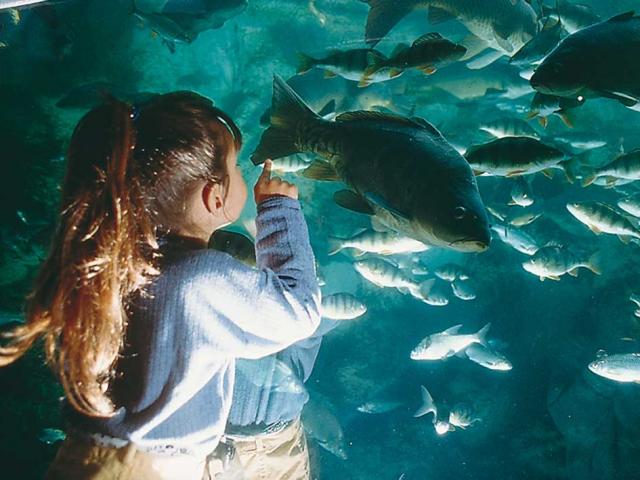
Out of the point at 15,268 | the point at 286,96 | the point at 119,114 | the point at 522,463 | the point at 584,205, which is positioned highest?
the point at 119,114

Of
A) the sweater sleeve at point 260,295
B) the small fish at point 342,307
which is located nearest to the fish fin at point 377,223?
the sweater sleeve at point 260,295

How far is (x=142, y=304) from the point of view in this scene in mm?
1521

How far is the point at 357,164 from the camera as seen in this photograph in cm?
246

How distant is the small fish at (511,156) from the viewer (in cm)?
345

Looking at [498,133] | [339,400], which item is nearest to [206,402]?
[498,133]

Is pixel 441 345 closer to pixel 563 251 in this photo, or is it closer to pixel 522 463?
pixel 563 251

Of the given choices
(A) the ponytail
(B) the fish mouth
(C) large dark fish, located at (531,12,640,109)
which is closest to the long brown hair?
(A) the ponytail

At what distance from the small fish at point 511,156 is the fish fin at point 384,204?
Answer: 1.49 m

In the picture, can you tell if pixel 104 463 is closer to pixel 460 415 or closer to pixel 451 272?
pixel 451 272

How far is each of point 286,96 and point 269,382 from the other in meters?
2.59

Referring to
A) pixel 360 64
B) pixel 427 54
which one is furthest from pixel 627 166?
pixel 360 64

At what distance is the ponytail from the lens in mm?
1441

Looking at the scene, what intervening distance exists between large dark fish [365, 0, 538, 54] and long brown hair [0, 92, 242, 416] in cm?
528

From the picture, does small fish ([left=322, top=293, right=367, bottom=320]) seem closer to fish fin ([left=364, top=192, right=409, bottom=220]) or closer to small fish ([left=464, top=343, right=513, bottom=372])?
small fish ([left=464, top=343, right=513, bottom=372])
